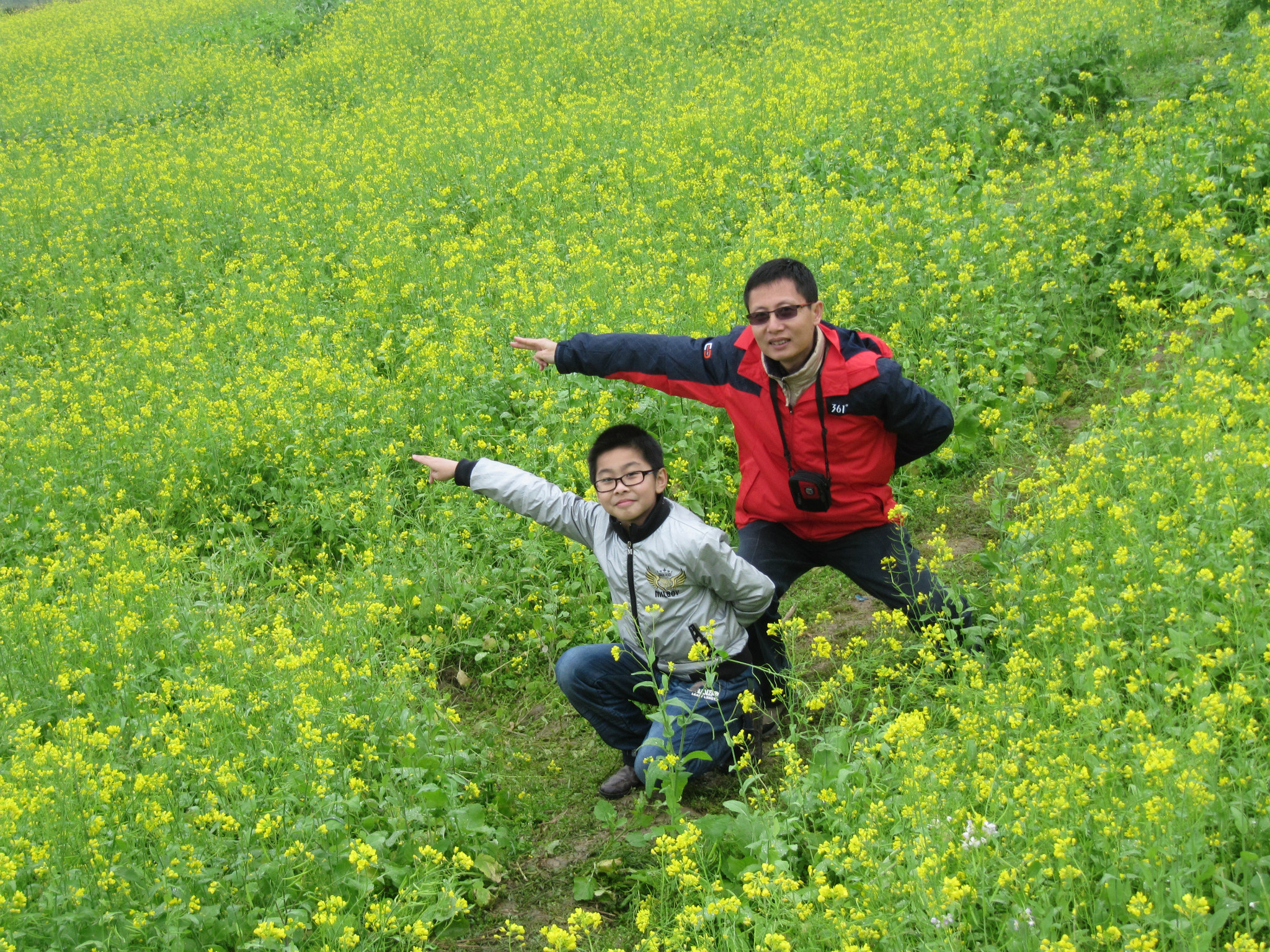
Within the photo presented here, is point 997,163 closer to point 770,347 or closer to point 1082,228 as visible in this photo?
point 1082,228

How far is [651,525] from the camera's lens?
4.01 m

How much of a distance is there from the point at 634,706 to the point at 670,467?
1.94 m

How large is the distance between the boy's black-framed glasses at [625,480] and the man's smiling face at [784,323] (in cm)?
73

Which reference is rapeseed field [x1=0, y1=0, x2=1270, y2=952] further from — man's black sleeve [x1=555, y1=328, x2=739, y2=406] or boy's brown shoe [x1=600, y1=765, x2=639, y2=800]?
man's black sleeve [x1=555, y1=328, x2=739, y2=406]

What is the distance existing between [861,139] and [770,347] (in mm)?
5823

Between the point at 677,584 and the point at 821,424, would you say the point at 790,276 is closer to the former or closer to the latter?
the point at 821,424

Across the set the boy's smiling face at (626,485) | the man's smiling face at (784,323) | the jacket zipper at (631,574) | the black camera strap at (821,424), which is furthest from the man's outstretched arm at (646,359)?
the jacket zipper at (631,574)

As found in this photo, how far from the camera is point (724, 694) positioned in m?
4.07

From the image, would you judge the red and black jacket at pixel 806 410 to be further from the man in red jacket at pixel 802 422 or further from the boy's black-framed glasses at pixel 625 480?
the boy's black-framed glasses at pixel 625 480

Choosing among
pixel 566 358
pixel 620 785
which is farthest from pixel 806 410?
pixel 620 785

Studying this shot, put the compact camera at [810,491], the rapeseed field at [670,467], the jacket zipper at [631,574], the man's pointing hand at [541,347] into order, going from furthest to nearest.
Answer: the man's pointing hand at [541,347]
the compact camera at [810,491]
the jacket zipper at [631,574]
the rapeseed field at [670,467]

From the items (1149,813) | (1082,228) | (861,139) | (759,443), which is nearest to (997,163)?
(861,139)

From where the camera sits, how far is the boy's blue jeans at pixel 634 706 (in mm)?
4020

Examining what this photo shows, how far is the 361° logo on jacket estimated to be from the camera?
13.1 feet
